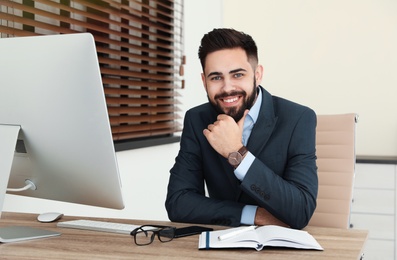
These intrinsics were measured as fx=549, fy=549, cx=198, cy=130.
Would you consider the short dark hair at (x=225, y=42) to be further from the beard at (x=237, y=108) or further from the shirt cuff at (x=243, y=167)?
the shirt cuff at (x=243, y=167)

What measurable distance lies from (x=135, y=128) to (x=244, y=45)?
127 centimetres

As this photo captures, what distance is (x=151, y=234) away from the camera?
1.45m

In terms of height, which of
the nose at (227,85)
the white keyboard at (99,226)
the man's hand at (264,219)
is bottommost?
the man's hand at (264,219)

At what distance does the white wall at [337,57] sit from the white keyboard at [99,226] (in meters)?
2.90

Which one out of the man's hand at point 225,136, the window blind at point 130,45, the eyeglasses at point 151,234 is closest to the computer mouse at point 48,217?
the eyeglasses at point 151,234

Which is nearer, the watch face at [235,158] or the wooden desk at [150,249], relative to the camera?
the wooden desk at [150,249]

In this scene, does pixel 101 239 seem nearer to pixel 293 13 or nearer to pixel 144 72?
pixel 144 72

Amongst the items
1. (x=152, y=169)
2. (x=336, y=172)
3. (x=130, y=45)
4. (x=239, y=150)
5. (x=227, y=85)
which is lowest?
(x=152, y=169)

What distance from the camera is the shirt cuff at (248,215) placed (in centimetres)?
172

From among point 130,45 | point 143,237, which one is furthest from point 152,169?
point 143,237

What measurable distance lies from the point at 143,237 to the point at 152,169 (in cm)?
200

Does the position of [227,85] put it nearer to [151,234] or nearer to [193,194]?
[193,194]

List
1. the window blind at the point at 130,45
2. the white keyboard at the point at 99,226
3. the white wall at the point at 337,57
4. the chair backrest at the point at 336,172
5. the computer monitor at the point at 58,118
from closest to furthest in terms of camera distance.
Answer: the computer monitor at the point at 58,118 → the white keyboard at the point at 99,226 → the chair backrest at the point at 336,172 → the window blind at the point at 130,45 → the white wall at the point at 337,57

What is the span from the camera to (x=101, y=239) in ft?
4.60
